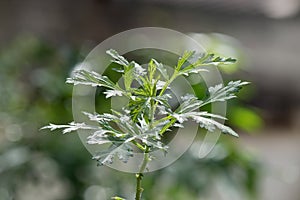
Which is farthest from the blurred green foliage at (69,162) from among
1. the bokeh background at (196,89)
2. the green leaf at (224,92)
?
the green leaf at (224,92)

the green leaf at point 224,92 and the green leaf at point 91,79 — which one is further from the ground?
the green leaf at point 91,79

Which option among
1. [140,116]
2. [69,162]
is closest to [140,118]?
[140,116]

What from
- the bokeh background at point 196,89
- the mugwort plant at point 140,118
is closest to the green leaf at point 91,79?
the mugwort plant at point 140,118

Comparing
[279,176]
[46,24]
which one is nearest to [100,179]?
[279,176]

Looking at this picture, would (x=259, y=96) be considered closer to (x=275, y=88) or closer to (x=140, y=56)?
(x=275, y=88)

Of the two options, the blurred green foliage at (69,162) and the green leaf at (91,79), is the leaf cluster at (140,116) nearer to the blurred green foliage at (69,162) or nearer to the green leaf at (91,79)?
the green leaf at (91,79)

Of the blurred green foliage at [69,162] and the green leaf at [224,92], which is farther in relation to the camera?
the blurred green foliage at [69,162]

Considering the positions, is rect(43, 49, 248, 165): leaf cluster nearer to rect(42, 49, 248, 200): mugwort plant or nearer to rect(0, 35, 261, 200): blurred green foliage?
rect(42, 49, 248, 200): mugwort plant
